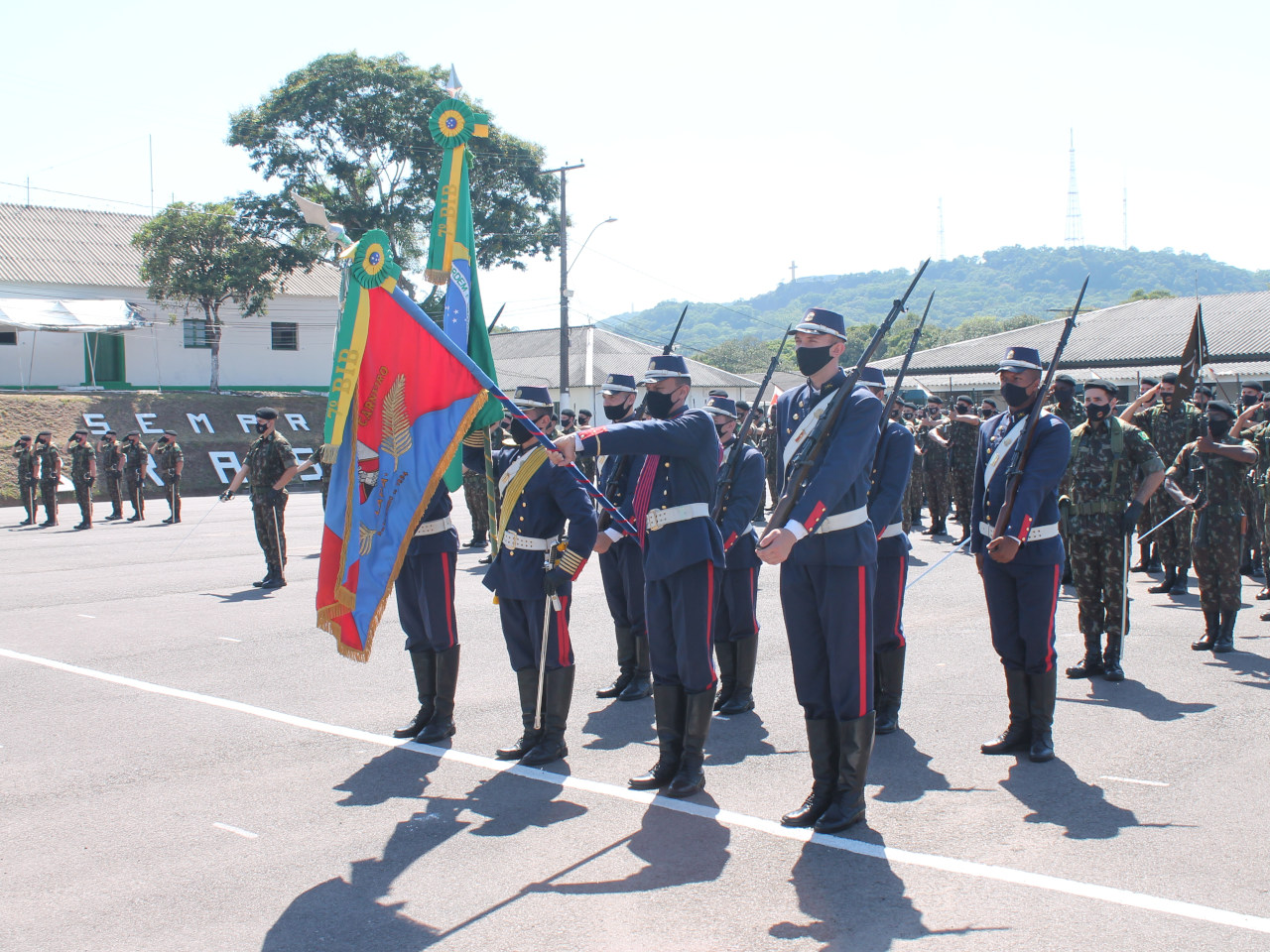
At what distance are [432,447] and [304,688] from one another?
2745mm

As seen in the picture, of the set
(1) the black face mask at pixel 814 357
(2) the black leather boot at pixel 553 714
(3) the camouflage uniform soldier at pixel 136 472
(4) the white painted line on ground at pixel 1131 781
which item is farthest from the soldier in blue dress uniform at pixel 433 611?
(3) the camouflage uniform soldier at pixel 136 472

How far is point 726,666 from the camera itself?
7164mm

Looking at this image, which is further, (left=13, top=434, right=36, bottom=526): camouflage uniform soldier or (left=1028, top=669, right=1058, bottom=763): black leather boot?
(left=13, top=434, right=36, bottom=526): camouflage uniform soldier

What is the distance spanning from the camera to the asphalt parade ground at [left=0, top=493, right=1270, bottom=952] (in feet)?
12.8

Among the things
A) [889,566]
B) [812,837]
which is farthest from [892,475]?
[812,837]

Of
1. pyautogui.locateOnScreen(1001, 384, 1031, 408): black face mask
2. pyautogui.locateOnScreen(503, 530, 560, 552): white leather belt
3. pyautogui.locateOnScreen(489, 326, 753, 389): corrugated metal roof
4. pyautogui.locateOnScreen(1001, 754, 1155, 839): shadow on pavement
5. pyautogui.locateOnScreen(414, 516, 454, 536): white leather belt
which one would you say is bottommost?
pyautogui.locateOnScreen(1001, 754, 1155, 839): shadow on pavement

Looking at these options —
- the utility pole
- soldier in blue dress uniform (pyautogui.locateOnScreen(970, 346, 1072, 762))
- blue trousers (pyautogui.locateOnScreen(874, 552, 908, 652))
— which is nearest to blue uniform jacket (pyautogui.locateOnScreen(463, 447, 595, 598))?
blue trousers (pyautogui.locateOnScreen(874, 552, 908, 652))

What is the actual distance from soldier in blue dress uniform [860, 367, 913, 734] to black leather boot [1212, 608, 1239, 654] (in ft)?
10.00

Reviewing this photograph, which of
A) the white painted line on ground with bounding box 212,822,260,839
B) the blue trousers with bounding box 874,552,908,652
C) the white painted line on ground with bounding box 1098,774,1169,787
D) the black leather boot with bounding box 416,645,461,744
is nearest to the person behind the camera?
the white painted line on ground with bounding box 212,822,260,839

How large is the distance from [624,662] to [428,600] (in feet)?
5.64

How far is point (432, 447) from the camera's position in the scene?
5.69 m

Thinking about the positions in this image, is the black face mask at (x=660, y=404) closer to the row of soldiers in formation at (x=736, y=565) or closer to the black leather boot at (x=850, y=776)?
the row of soldiers in formation at (x=736, y=565)

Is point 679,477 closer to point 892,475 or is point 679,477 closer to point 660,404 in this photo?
point 660,404

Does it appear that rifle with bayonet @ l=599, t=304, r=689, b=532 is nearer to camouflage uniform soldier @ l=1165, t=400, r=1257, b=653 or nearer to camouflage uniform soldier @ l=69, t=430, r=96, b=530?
camouflage uniform soldier @ l=1165, t=400, r=1257, b=653
